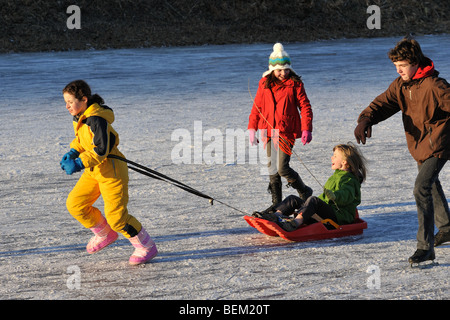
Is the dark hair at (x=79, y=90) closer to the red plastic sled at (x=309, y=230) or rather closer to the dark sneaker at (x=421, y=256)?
the red plastic sled at (x=309, y=230)

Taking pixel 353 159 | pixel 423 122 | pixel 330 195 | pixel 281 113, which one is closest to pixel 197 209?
pixel 281 113

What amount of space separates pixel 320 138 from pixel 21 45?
12.4m

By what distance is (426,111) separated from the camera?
4.05 m

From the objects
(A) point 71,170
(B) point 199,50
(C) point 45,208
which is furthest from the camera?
(B) point 199,50

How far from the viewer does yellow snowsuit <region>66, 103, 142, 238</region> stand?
12.9 ft

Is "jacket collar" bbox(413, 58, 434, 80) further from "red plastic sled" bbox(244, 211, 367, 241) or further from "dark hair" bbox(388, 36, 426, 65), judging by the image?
"red plastic sled" bbox(244, 211, 367, 241)

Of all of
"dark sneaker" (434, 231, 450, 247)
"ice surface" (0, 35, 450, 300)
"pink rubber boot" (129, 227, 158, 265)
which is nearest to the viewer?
"ice surface" (0, 35, 450, 300)

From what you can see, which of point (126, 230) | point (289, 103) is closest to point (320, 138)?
point (289, 103)

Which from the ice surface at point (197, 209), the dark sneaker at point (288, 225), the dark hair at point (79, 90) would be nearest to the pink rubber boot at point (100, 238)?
the ice surface at point (197, 209)

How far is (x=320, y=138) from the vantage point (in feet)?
25.5

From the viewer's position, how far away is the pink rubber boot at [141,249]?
4.17 meters

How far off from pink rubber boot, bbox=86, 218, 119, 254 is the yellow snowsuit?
0.17 meters

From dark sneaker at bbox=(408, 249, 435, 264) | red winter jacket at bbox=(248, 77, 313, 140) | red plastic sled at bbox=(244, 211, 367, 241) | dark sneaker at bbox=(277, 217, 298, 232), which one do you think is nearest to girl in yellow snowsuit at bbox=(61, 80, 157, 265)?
red plastic sled at bbox=(244, 211, 367, 241)
